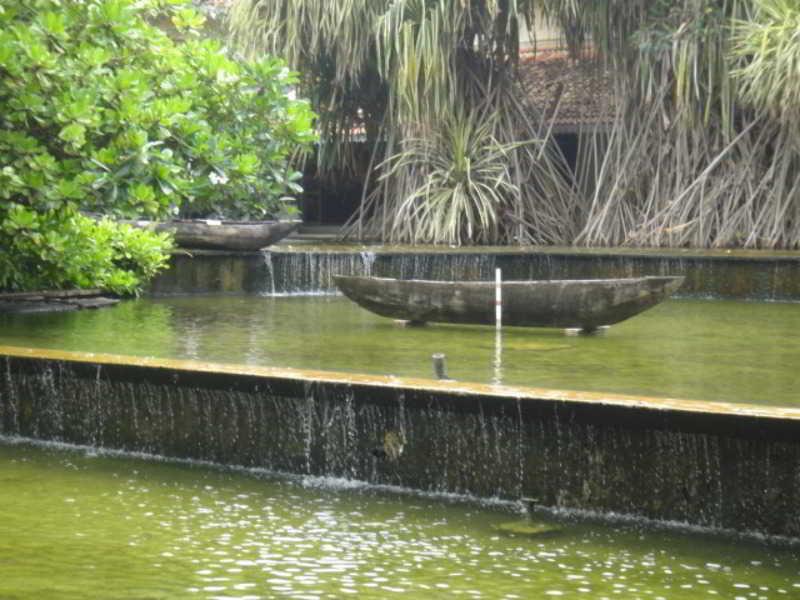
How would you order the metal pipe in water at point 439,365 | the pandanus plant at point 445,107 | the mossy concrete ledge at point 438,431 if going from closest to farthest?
the mossy concrete ledge at point 438,431
the metal pipe in water at point 439,365
the pandanus plant at point 445,107

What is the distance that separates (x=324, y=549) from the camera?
232 inches

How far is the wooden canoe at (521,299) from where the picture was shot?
980 cm

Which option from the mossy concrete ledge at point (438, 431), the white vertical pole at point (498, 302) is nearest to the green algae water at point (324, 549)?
the mossy concrete ledge at point (438, 431)

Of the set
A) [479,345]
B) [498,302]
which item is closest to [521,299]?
[498,302]

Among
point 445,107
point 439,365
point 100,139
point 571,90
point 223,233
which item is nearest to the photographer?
point 439,365

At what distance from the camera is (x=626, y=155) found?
17.2 meters

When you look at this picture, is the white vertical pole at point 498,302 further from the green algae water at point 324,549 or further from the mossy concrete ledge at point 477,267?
the mossy concrete ledge at point 477,267

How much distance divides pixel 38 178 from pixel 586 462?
454cm

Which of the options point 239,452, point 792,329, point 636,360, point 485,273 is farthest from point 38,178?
point 485,273

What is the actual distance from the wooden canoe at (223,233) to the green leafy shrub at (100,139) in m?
1.03

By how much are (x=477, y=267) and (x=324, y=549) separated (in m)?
9.51

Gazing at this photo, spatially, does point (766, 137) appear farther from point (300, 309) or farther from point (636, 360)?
point (636, 360)

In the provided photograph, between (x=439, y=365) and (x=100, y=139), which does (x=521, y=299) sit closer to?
(x=439, y=365)

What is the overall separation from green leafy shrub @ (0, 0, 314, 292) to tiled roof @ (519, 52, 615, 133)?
6.51 meters
